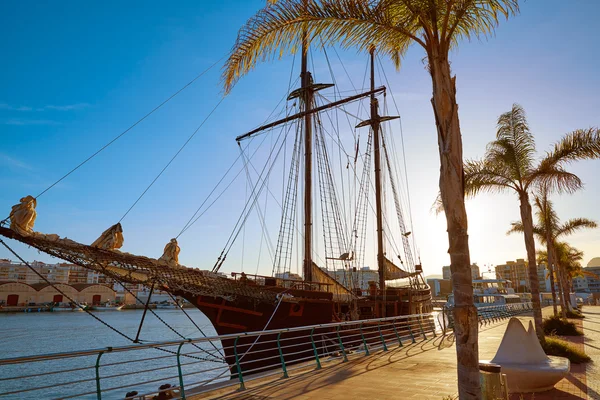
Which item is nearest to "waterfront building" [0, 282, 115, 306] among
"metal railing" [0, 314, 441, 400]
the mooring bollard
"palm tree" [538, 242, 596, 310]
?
"metal railing" [0, 314, 441, 400]

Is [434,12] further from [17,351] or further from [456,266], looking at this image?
[17,351]

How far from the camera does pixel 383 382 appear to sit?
820 cm

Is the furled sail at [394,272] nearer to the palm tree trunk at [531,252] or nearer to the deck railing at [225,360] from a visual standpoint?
the deck railing at [225,360]

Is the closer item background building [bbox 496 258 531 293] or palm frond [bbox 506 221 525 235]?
palm frond [bbox 506 221 525 235]

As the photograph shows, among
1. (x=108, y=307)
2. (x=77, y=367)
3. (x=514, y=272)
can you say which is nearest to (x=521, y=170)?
(x=77, y=367)

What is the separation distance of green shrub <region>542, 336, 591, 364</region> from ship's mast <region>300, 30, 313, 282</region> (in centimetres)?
1147

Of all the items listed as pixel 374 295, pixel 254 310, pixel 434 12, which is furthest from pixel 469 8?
pixel 374 295

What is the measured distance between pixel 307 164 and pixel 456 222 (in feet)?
56.6

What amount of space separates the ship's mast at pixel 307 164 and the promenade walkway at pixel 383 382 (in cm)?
942

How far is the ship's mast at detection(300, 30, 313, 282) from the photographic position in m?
20.8

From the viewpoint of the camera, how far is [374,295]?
890 inches

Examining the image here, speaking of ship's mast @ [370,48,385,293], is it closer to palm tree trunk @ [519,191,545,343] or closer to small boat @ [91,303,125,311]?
palm tree trunk @ [519,191,545,343]

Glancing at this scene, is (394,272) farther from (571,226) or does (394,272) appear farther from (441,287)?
(441,287)

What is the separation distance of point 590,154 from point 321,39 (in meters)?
10.5
